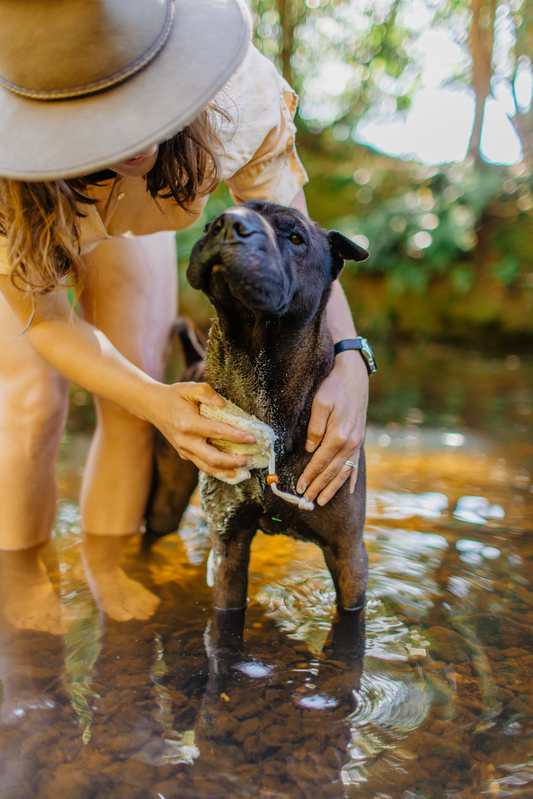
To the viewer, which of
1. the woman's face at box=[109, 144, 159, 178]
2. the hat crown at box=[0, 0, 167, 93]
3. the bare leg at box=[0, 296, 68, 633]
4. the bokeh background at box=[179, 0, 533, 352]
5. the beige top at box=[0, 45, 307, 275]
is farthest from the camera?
the bokeh background at box=[179, 0, 533, 352]

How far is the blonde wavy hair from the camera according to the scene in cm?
188

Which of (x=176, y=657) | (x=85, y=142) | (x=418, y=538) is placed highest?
(x=85, y=142)

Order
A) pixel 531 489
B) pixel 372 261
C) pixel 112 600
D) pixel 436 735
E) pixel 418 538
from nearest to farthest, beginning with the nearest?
pixel 436 735 → pixel 112 600 → pixel 418 538 → pixel 531 489 → pixel 372 261

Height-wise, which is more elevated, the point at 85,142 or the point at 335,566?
the point at 85,142

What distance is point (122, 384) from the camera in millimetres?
2188

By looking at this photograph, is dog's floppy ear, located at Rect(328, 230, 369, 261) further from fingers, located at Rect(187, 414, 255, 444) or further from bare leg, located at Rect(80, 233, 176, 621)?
bare leg, located at Rect(80, 233, 176, 621)

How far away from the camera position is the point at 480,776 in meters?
1.57

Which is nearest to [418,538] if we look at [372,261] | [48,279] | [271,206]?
[271,206]

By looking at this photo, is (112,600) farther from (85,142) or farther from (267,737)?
(85,142)

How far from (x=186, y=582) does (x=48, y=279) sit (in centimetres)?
A: 140

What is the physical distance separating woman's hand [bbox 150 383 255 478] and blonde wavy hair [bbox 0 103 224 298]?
1.55 ft

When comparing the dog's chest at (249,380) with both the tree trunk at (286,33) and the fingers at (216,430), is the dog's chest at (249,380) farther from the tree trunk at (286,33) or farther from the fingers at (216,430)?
the tree trunk at (286,33)

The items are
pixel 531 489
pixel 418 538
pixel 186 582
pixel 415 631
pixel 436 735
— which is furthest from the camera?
pixel 531 489

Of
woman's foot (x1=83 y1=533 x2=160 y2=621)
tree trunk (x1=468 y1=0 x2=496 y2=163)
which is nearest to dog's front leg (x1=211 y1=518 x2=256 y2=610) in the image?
woman's foot (x1=83 y1=533 x2=160 y2=621)
